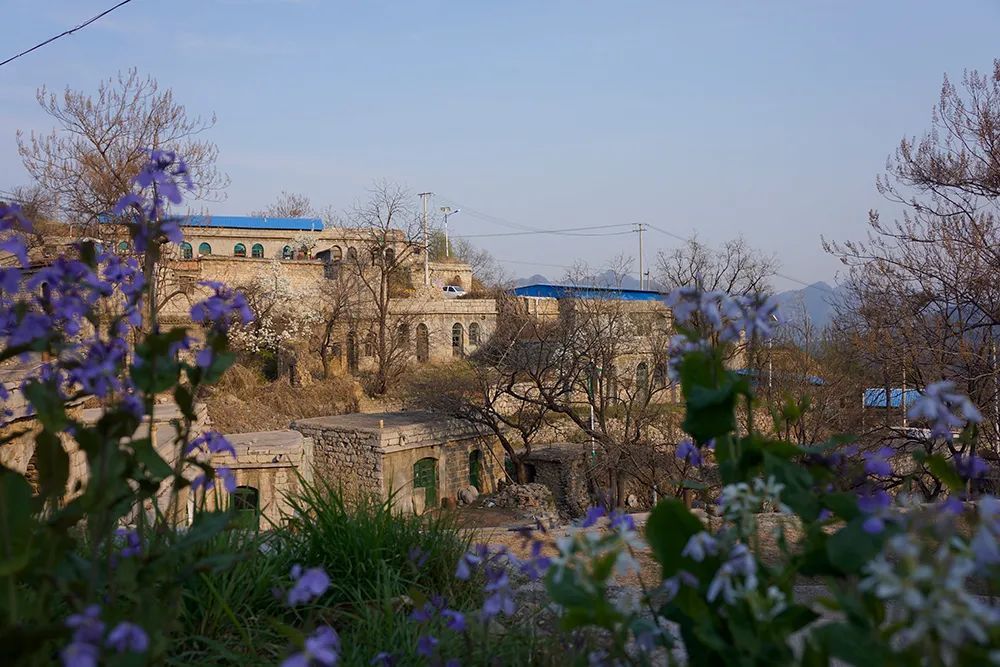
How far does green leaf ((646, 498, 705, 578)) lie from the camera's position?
5.76 ft

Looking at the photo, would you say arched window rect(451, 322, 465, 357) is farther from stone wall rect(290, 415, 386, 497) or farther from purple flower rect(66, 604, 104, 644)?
purple flower rect(66, 604, 104, 644)

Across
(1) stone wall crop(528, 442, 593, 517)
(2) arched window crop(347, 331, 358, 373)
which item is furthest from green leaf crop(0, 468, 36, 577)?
(2) arched window crop(347, 331, 358, 373)

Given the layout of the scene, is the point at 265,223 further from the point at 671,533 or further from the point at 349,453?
the point at 671,533

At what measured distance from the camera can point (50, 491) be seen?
179cm

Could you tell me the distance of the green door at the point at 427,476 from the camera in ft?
74.1

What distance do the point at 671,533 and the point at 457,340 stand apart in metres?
33.8

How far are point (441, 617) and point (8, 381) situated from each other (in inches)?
230

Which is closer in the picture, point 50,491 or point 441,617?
point 50,491

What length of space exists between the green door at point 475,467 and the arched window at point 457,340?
35.0 feet

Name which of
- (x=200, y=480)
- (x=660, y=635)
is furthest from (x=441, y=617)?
(x=660, y=635)

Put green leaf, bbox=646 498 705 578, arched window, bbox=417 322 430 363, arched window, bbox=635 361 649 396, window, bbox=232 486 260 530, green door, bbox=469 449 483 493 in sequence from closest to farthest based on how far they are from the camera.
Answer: green leaf, bbox=646 498 705 578 → window, bbox=232 486 260 530 → arched window, bbox=635 361 649 396 → green door, bbox=469 449 483 493 → arched window, bbox=417 322 430 363

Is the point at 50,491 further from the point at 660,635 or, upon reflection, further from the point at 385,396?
the point at 385,396

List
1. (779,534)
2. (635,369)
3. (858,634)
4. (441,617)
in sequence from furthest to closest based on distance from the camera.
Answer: (635,369)
(441,617)
(779,534)
(858,634)

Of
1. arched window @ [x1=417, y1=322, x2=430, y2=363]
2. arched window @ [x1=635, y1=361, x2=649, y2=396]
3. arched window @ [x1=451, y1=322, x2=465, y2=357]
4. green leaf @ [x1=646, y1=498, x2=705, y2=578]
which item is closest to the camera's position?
green leaf @ [x1=646, y1=498, x2=705, y2=578]
